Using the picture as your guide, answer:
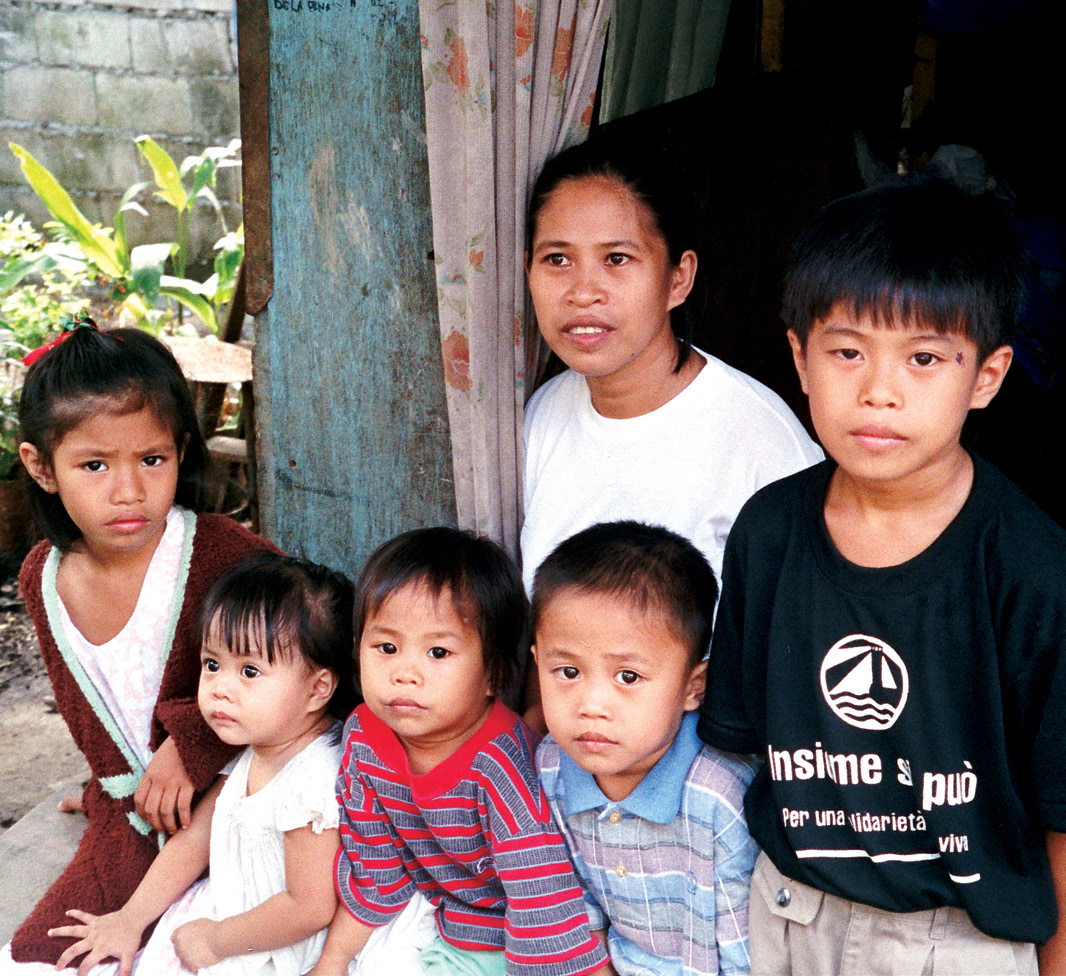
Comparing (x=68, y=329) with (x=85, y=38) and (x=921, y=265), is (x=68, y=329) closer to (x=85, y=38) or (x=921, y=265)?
(x=921, y=265)

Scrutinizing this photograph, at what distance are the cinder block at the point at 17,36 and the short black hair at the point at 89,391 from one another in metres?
6.12

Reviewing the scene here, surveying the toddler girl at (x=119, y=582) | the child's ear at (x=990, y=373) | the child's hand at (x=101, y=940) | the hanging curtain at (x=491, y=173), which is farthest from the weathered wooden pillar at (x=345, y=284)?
the child's ear at (x=990, y=373)

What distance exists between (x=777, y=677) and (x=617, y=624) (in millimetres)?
267

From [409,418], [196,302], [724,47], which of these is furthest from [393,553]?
[196,302]

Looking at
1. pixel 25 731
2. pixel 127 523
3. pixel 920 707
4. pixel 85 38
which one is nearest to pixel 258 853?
pixel 127 523

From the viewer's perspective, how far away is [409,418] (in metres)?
2.62

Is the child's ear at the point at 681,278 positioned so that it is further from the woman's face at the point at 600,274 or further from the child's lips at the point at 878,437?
the child's lips at the point at 878,437

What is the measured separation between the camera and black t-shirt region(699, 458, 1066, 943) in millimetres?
1460

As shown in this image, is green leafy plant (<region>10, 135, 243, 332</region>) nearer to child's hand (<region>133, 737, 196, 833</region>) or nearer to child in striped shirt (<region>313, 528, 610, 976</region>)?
child's hand (<region>133, 737, 196, 833</region>)

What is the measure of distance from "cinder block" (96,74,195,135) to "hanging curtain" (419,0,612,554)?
6.02 metres

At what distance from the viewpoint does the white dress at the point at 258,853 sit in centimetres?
205

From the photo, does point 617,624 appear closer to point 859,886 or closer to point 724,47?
point 859,886

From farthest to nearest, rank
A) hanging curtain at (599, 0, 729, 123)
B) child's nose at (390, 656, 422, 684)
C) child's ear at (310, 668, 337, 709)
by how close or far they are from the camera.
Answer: hanging curtain at (599, 0, 729, 123) → child's ear at (310, 668, 337, 709) → child's nose at (390, 656, 422, 684)

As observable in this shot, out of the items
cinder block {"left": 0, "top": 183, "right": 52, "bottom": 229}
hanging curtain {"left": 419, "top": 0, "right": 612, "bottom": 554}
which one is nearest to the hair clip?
hanging curtain {"left": 419, "top": 0, "right": 612, "bottom": 554}
